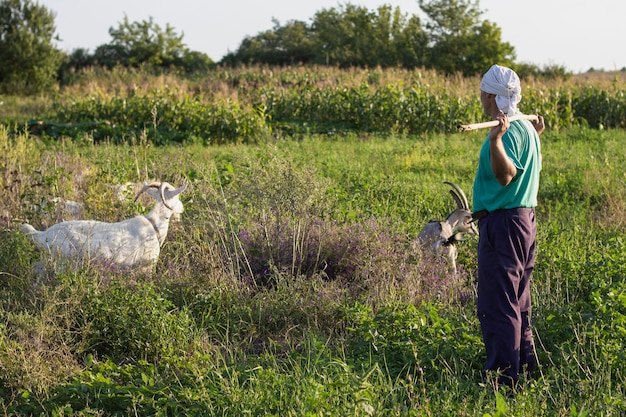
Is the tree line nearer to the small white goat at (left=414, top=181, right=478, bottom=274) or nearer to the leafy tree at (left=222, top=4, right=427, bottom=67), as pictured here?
the leafy tree at (left=222, top=4, right=427, bottom=67)

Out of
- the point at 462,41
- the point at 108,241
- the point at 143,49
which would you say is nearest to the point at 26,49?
the point at 143,49

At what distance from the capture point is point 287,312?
16.9 ft

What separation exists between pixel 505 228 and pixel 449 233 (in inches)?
81.0

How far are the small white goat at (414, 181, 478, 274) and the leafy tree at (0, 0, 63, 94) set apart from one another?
2286cm

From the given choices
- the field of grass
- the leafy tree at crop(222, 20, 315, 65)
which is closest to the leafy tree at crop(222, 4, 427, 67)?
the leafy tree at crop(222, 20, 315, 65)

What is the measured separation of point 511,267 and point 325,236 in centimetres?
229

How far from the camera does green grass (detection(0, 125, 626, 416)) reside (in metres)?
3.78

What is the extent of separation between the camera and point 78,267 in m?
5.32

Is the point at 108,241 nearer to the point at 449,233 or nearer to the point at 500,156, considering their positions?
the point at 449,233

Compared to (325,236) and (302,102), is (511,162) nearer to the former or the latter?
(325,236)

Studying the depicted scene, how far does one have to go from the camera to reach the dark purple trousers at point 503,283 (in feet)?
13.4

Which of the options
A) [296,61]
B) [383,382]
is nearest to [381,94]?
[383,382]

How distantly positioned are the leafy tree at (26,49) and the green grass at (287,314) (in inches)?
778

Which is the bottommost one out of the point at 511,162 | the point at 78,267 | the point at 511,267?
the point at 78,267
